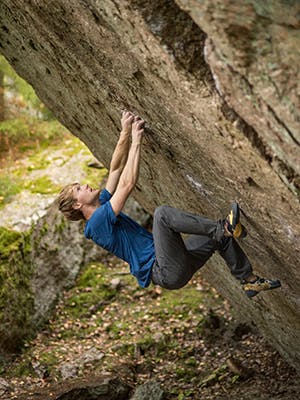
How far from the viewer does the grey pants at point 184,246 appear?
5.30 meters

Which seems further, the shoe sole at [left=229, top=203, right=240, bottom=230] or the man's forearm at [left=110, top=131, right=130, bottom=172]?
the man's forearm at [left=110, top=131, right=130, bottom=172]

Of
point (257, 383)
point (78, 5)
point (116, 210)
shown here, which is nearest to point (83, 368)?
point (257, 383)

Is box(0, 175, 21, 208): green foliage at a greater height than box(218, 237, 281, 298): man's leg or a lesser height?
lesser

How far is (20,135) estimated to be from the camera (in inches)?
594

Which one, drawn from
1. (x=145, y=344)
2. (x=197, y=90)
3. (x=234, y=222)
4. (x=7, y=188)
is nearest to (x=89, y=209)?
(x=234, y=222)

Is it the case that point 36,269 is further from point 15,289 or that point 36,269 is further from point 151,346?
point 151,346

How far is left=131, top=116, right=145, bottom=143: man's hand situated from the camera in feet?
18.8

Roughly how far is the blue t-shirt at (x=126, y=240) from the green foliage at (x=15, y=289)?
588 cm

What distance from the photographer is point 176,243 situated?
5.50 metres

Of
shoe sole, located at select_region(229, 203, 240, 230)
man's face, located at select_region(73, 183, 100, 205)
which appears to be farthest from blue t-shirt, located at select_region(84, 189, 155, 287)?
shoe sole, located at select_region(229, 203, 240, 230)

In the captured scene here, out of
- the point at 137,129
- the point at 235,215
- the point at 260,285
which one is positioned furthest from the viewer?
the point at 137,129

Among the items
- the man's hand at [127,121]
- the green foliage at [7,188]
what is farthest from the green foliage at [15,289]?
the man's hand at [127,121]

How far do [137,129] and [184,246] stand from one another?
1313mm

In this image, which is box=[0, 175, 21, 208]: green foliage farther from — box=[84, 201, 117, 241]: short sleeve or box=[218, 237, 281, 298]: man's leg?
box=[218, 237, 281, 298]: man's leg
